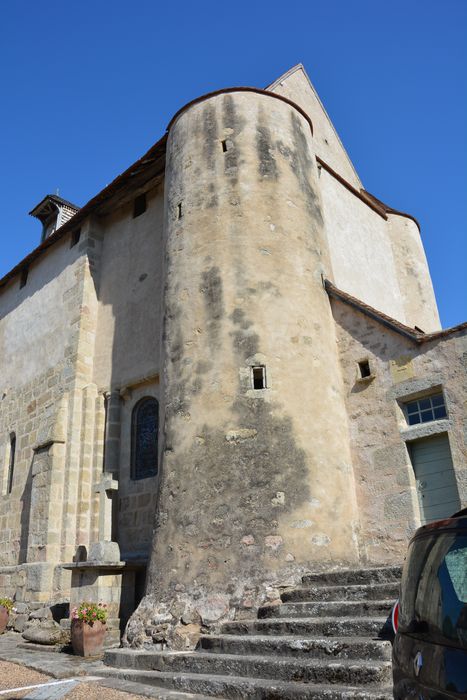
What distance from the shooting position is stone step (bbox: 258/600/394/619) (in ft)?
17.7

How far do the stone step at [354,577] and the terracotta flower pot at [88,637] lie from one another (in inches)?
111

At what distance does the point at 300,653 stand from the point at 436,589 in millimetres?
3375

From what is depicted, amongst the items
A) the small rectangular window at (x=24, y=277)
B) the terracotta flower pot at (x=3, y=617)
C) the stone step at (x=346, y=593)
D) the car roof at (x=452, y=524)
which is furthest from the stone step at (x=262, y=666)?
the small rectangular window at (x=24, y=277)

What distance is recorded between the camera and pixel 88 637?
24.3 ft

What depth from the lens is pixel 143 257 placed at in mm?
12273

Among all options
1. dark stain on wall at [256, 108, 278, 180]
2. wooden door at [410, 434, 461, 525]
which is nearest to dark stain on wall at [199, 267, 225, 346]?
dark stain on wall at [256, 108, 278, 180]

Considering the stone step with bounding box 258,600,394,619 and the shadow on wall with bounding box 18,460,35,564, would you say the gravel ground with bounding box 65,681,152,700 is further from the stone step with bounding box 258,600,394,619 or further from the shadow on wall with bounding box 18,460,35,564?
the shadow on wall with bounding box 18,460,35,564

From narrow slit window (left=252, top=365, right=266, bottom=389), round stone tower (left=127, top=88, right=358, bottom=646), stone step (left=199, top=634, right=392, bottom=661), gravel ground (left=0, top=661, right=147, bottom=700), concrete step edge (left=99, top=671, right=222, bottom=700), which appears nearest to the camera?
stone step (left=199, top=634, right=392, bottom=661)

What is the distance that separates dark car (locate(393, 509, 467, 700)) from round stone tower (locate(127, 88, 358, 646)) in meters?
4.67

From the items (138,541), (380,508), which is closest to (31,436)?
(138,541)

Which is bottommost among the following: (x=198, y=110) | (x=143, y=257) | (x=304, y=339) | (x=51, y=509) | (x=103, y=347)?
(x=51, y=509)

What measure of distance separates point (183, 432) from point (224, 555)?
1.77 meters

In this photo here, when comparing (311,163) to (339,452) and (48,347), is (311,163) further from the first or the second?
(48,347)

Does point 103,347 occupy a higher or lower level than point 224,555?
higher
